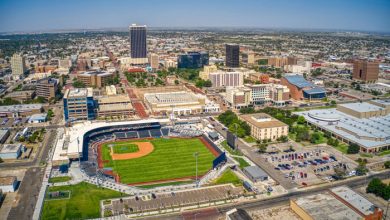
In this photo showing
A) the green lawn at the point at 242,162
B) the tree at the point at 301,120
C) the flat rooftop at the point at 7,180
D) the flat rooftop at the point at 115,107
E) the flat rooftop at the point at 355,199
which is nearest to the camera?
the flat rooftop at the point at 355,199

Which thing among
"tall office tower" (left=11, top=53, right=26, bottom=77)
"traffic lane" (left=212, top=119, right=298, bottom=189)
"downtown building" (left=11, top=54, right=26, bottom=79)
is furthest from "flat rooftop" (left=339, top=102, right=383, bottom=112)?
"tall office tower" (left=11, top=53, right=26, bottom=77)

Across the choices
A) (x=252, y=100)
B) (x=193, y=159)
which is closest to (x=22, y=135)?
(x=193, y=159)

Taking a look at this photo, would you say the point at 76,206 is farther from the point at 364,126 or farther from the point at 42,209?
the point at 364,126

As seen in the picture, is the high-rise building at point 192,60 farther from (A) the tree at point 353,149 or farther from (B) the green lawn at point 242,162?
(A) the tree at point 353,149

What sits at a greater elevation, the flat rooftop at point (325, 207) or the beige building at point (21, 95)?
the beige building at point (21, 95)

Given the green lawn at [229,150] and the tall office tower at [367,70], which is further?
the tall office tower at [367,70]

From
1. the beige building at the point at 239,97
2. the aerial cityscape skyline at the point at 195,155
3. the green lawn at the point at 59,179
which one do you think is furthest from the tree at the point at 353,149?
the green lawn at the point at 59,179

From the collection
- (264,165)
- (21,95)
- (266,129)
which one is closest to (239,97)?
(266,129)
